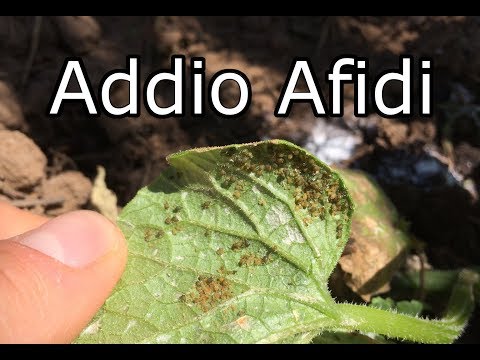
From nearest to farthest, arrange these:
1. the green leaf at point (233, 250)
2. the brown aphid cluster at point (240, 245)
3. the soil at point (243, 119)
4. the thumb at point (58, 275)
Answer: the thumb at point (58, 275), the green leaf at point (233, 250), the brown aphid cluster at point (240, 245), the soil at point (243, 119)

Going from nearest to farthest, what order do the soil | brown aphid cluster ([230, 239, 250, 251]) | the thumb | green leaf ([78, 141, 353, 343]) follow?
the thumb < green leaf ([78, 141, 353, 343]) < brown aphid cluster ([230, 239, 250, 251]) < the soil

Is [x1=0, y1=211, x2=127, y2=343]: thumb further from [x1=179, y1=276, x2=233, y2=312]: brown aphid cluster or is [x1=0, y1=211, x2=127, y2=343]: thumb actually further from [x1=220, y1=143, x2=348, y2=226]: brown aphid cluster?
[x1=220, y1=143, x2=348, y2=226]: brown aphid cluster

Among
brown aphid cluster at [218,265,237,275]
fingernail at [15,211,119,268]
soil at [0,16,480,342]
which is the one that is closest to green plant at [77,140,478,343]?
brown aphid cluster at [218,265,237,275]

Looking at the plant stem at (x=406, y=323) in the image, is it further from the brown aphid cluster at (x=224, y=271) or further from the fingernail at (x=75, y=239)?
the fingernail at (x=75, y=239)

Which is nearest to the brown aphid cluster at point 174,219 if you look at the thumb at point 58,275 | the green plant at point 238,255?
the green plant at point 238,255

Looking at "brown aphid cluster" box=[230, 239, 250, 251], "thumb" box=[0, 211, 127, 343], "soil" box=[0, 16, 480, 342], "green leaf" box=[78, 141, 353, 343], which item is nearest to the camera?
"thumb" box=[0, 211, 127, 343]

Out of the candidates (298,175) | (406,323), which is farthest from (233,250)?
(406,323)

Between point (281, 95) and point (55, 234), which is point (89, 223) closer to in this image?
point (55, 234)

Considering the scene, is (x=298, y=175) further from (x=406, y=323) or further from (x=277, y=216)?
(x=406, y=323)
